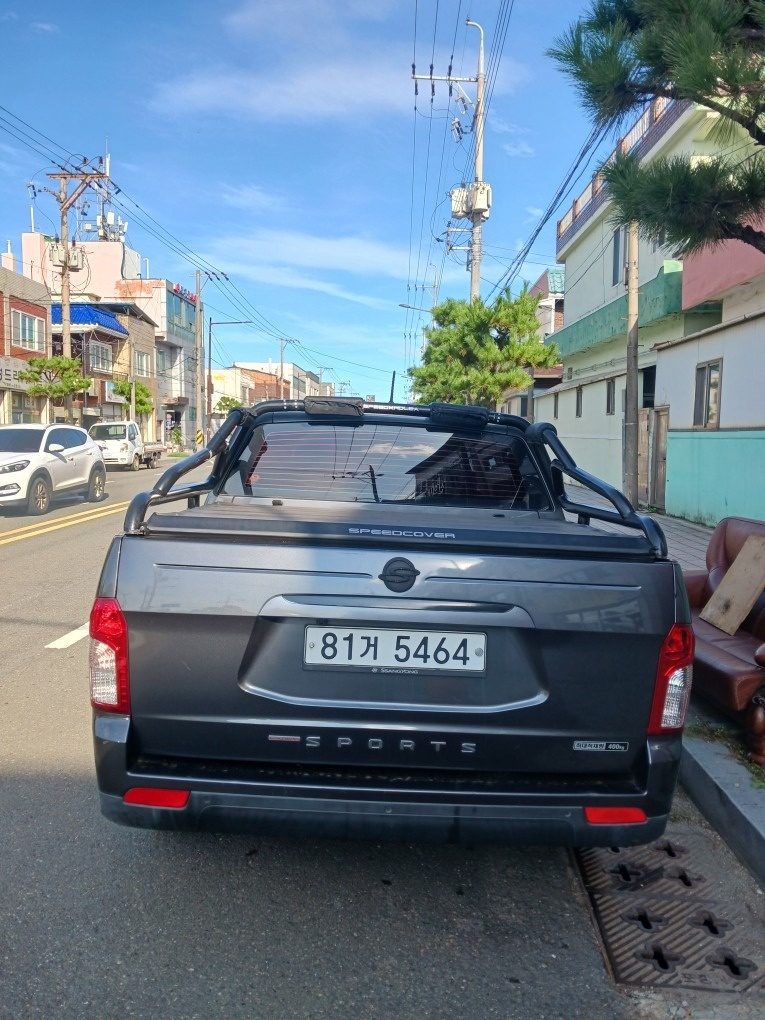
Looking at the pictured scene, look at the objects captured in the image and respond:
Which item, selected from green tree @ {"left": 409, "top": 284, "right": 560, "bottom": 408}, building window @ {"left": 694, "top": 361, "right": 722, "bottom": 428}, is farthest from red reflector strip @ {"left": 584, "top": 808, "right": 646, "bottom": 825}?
green tree @ {"left": 409, "top": 284, "right": 560, "bottom": 408}

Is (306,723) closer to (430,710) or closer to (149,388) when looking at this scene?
(430,710)

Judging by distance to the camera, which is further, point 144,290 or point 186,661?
point 144,290

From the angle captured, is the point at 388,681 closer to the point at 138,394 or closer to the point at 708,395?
the point at 708,395

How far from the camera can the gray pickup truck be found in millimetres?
2555

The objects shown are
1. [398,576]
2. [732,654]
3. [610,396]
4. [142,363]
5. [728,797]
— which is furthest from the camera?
[142,363]

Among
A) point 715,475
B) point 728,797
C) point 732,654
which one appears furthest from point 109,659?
point 715,475

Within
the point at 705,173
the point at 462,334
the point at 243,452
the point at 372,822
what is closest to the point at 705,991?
the point at 372,822

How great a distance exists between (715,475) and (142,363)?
52.0 meters

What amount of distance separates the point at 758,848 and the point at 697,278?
541 inches

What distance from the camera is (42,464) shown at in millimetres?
15984

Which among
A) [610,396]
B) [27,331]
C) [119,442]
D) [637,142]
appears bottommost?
[119,442]

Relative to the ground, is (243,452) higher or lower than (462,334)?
lower

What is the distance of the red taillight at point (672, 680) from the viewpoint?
2604mm

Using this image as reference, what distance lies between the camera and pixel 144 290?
63.3m
